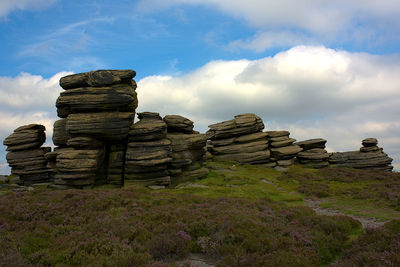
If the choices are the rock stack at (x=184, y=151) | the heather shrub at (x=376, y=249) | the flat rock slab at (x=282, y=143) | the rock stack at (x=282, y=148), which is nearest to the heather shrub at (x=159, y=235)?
the heather shrub at (x=376, y=249)

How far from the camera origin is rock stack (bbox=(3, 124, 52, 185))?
160ft

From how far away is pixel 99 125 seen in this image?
1606 inches

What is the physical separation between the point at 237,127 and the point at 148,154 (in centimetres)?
2986

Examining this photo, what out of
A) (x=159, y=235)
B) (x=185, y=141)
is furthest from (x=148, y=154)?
(x=159, y=235)

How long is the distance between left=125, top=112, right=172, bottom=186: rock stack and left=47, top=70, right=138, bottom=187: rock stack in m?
2.22

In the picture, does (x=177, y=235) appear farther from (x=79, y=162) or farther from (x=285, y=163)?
(x=285, y=163)

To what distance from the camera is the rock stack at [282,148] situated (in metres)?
62.9

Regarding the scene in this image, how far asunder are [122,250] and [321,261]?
10.2 metres

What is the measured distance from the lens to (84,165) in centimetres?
3928

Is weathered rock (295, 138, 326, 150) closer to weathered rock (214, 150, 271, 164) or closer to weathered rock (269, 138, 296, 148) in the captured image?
weathered rock (269, 138, 296, 148)

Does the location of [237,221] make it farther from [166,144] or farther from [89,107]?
[89,107]

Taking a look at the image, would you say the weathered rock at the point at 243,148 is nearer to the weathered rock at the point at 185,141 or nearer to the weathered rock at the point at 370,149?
the weathered rock at the point at 185,141

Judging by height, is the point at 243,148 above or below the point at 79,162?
above

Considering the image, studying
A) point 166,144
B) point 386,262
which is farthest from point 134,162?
point 386,262
